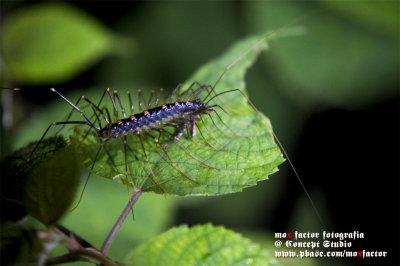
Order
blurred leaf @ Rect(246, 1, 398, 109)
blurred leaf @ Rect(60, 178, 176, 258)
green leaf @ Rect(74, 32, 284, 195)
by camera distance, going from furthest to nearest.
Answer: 1. blurred leaf @ Rect(246, 1, 398, 109)
2. blurred leaf @ Rect(60, 178, 176, 258)
3. green leaf @ Rect(74, 32, 284, 195)

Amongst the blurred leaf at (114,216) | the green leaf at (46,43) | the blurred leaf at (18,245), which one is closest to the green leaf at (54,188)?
the blurred leaf at (18,245)

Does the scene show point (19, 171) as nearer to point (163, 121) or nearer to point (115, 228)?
point (115, 228)

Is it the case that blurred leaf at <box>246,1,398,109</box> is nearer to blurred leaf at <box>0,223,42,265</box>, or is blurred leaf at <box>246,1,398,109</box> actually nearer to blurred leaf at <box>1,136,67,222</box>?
blurred leaf at <box>1,136,67,222</box>

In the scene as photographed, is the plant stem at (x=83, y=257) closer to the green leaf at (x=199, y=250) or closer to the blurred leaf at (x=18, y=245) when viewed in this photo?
the blurred leaf at (x=18, y=245)

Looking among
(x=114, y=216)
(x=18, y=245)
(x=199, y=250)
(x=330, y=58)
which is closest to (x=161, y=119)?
(x=114, y=216)

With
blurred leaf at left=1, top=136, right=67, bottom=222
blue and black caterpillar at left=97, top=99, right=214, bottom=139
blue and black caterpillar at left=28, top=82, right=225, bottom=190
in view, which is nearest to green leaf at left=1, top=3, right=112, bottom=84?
blue and black caterpillar at left=28, top=82, right=225, bottom=190

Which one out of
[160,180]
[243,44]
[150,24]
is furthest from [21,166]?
[150,24]
